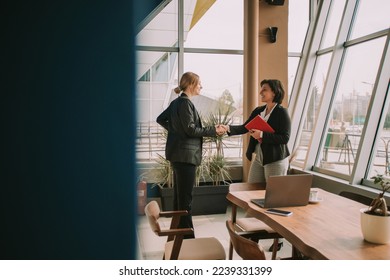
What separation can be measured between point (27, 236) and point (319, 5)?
5857 mm

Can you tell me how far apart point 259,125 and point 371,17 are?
263cm

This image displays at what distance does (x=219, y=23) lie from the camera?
5.62 metres

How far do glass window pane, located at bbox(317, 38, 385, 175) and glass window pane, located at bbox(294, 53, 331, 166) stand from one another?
33 centimetres

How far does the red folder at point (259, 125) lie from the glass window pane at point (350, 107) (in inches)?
73.5

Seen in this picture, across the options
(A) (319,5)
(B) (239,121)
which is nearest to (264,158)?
(B) (239,121)

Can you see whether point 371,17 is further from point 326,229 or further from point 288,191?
point 326,229

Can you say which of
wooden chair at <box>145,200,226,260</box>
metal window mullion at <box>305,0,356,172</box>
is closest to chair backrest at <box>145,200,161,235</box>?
wooden chair at <box>145,200,226,260</box>

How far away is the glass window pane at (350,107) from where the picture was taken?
14.8ft

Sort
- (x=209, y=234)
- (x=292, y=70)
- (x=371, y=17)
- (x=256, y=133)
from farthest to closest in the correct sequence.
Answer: (x=292, y=70) → (x=371, y=17) → (x=209, y=234) → (x=256, y=133)

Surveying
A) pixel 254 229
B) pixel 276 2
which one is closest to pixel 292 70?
pixel 276 2

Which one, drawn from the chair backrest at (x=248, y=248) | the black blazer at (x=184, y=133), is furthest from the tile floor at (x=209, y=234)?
the chair backrest at (x=248, y=248)

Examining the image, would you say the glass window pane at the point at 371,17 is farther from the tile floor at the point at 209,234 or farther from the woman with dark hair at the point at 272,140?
the tile floor at the point at 209,234
